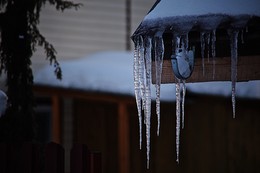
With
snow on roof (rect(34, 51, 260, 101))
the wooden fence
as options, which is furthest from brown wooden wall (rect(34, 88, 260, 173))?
the wooden fence

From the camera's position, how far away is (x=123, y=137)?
9836 millimetres

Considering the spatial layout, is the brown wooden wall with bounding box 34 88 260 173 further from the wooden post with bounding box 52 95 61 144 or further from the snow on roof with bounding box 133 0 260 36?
the snow on roof with bounding box 133 0 260 36

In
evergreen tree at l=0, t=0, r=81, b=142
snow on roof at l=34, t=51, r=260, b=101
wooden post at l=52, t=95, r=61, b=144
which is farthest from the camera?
wooden post at l=52, t=95, r=61, b=144

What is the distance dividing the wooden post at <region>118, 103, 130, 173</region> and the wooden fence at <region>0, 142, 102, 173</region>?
4.29 meters

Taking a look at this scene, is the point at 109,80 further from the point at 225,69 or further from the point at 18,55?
the point at 225,69

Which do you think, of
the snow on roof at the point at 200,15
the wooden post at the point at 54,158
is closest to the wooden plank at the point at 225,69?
the snow on roof at the point at 200,15

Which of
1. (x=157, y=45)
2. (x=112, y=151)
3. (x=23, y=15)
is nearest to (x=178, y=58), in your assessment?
(x=157, y=45)

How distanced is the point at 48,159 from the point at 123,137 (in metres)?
4.51

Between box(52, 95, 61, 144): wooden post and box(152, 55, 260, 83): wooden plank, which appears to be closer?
box(152, 55, 260, 83): wooden plank

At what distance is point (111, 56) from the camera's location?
11.5m

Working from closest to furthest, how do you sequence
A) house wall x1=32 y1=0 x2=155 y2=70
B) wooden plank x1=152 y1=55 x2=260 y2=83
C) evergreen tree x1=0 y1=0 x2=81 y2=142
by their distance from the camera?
wooden plank x1=152 y1=55 x2=260 y2=83 < evergreen tree x1=0 y1=0 x2=81 y2=142 < house wall x1=32 y1=0 x2=155 y2=70

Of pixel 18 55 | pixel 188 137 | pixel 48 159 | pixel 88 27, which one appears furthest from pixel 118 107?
pixel 48 159

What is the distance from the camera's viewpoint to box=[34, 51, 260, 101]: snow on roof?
8.91 m

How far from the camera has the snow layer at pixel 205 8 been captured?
175 inches
